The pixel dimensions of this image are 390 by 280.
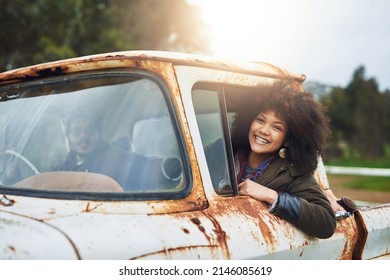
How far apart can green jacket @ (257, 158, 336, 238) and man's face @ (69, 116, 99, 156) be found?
0.79 m

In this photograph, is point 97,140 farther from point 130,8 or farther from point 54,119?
→ point 130,8

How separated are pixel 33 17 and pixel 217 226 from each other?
12.4 m

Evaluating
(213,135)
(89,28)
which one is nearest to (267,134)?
(213,135)

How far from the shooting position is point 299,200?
2.19 metres

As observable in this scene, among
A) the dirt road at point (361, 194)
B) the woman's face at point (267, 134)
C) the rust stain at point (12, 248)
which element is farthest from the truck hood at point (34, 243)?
the dirt road at point (361, 194)

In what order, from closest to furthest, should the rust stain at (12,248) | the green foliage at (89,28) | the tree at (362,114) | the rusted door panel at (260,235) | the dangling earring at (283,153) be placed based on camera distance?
1. the rust stain at (12,248)
2. the rusted door panel at (260,235)
3. the dangling earring at (283,153)
4. the green foliage at (89,28)
5. the tree at (362,114)

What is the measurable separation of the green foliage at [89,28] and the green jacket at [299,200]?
446 inches

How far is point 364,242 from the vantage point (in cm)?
257

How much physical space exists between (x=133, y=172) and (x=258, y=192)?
1.85 feet

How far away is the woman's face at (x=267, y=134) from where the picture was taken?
258cm

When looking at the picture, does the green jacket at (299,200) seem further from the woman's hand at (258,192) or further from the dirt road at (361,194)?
the dirt road at (361,194)

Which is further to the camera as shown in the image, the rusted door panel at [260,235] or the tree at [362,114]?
the tree at [362,114]

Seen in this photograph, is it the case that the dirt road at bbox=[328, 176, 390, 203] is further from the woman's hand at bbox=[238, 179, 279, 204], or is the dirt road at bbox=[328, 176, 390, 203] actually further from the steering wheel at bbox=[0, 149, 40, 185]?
the steering wheel at bbox=[0, 149, 40, 185]

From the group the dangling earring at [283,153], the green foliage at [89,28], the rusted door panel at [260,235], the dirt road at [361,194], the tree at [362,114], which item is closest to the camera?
the rusted door panel at [260,235]
